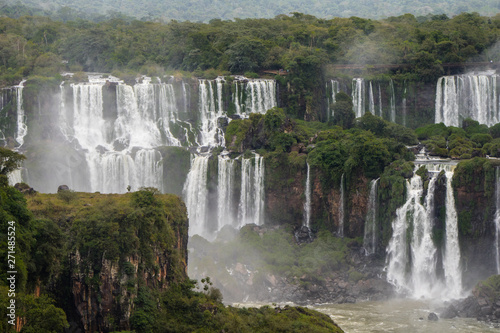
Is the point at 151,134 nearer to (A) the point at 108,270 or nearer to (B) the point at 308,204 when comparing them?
(B) the point at 308,204

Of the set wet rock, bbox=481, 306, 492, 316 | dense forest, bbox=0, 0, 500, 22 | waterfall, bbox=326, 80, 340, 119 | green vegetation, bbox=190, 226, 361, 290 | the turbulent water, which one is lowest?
the turbulent water

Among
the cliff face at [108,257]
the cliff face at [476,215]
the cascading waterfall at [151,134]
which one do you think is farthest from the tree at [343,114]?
the cliff face at [108,257]

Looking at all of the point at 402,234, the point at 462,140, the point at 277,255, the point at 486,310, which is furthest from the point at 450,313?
the point at 462,140

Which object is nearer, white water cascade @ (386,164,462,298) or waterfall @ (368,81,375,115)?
white water cascade @ (386,164,462,298)

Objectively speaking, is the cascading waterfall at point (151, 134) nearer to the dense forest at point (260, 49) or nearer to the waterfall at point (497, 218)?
the dense forest at point (260, 49)

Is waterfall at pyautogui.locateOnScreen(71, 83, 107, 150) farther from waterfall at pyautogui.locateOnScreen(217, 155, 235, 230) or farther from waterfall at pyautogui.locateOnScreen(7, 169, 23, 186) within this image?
waterfall at pyautogui.locateOnScreen(217, 155, 235, 230)

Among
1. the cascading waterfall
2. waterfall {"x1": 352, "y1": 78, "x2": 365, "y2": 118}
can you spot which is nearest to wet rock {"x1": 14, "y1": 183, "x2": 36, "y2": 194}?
the cascading waterfall
